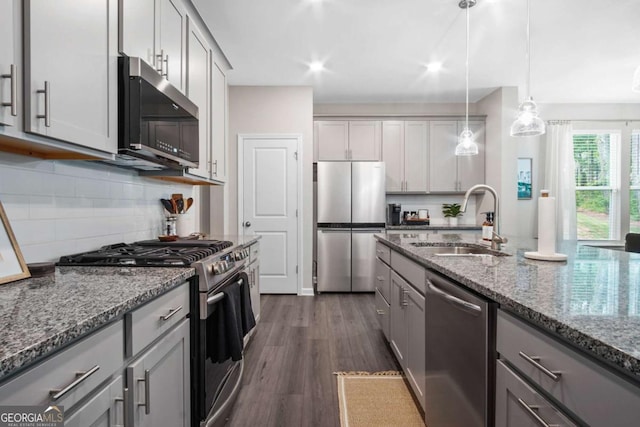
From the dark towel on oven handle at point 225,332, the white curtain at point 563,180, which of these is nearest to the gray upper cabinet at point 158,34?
the dark towel on oven handle at point 225,332

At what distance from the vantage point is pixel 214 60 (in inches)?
109

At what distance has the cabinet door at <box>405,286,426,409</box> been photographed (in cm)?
168

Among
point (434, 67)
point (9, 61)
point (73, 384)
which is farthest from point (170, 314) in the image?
point (434, 67)

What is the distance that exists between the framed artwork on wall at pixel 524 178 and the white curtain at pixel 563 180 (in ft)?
0.78

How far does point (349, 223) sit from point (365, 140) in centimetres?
125

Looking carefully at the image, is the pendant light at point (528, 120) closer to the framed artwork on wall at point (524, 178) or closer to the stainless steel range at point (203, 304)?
the stainless steel range at point (203, 304)

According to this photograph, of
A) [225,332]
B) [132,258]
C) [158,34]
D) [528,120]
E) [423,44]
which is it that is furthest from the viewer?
[423,44]

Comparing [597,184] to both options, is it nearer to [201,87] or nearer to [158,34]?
[201,87]

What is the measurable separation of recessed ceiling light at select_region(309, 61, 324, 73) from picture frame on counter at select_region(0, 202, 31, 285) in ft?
10.5

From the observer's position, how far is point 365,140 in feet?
15.3

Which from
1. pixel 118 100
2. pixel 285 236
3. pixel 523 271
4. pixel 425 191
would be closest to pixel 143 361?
pixel 118 100

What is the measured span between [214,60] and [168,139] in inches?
54.9

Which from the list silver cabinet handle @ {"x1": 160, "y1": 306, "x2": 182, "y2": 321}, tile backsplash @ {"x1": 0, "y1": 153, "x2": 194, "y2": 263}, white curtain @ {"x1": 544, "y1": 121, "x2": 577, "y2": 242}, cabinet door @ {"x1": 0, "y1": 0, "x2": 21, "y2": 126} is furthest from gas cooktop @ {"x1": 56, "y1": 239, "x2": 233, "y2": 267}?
white curtain @ {"x1": 544, "y1": 121, "x2": 577, "y2": 242}

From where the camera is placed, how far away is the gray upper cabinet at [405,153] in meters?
4.70
